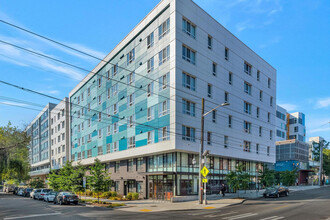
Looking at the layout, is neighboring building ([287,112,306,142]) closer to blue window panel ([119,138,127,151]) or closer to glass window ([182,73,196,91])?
blue window panel ([119,138,127,151])

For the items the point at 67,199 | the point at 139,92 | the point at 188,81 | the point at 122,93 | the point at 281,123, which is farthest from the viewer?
the point at 281,123

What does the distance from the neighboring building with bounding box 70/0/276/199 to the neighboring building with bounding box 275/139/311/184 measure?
2735 centimetres

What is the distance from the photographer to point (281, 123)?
90.2 m

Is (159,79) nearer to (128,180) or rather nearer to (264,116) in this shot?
(128,180)

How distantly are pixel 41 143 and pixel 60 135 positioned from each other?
84.0 feet

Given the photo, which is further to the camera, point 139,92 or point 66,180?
point 139,92

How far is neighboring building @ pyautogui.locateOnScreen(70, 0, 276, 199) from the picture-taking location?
33.5 meters

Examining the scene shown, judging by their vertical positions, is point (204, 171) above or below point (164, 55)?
below

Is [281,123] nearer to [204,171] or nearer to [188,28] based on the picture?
[188,28]

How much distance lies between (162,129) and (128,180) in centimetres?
1238

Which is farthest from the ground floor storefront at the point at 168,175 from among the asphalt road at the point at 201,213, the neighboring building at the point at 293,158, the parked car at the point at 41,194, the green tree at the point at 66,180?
the neighboring building at the point at 293,158

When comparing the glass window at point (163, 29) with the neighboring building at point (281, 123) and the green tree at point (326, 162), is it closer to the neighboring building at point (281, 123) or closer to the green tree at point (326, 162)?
the neighboring building at point (281, 123)

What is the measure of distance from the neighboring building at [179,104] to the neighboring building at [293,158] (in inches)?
1077

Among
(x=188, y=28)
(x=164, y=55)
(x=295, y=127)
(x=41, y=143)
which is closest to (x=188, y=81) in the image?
(x=164, y=55)
